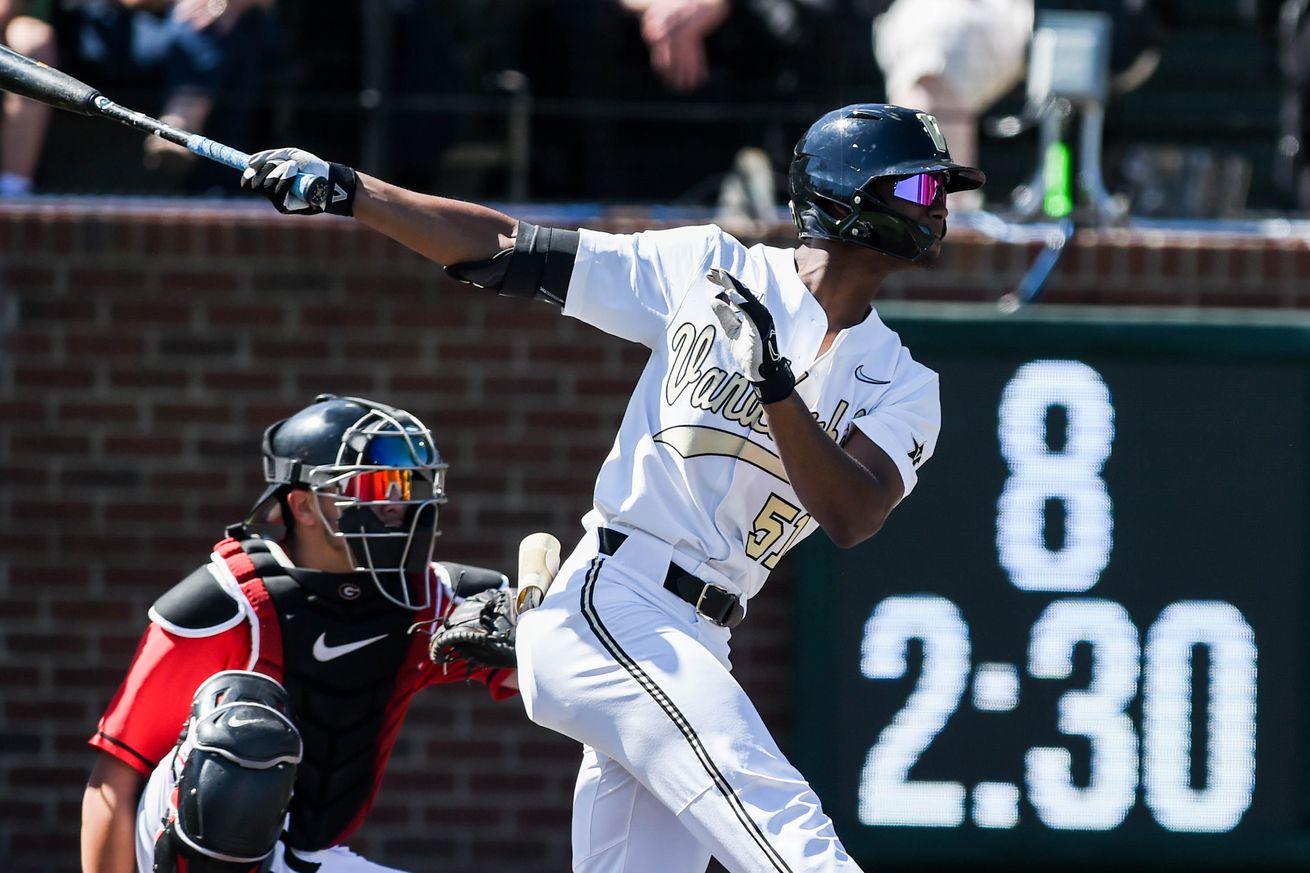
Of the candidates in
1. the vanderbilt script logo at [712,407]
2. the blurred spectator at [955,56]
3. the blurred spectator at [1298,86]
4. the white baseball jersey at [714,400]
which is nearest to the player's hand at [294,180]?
the white baseball jersey at [714,400]

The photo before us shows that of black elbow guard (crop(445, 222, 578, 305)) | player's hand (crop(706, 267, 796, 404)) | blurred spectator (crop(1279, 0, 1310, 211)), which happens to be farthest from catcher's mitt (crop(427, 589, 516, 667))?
blurred spectator (crop(1279, 0, 1310, 211))

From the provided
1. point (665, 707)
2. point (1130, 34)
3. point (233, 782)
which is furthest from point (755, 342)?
point (1130, 34)

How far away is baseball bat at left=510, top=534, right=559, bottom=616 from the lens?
370cm

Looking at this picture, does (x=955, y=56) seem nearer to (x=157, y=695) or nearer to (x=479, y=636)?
(x=479, y=636)

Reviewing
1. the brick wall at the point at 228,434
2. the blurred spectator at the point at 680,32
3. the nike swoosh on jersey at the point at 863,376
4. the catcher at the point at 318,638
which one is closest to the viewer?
the nike swoosh on jersey at the point at 863,376

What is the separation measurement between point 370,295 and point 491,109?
0.78 metres

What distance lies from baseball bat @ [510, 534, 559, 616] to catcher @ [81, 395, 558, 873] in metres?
0.02

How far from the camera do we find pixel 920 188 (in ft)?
11.5

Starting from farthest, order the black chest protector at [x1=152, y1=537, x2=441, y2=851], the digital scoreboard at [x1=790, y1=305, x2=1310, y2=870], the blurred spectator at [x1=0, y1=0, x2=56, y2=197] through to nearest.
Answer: the blurred spectator at [x1=0, y1=0, x2=56, y2=197] < the digital scoreboard at [x1=790, y1=305, x2=1310, y2=870] < the black chest protector at [x1=152, y1=537, x2=441, y2=851]

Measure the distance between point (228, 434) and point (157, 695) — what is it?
1.90 meters

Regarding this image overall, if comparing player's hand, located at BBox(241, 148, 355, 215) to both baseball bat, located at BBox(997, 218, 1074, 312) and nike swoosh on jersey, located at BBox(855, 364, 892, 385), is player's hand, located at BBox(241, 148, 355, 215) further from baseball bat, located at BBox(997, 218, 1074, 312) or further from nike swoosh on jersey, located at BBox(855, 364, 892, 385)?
baseball bat, located at BBox(997, 218, 1074, 312)

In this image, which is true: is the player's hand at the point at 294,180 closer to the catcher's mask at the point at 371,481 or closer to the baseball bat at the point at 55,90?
the baseball bat at the point at 55,90

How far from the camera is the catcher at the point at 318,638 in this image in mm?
3828

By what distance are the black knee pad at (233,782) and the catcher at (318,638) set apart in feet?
0.17
